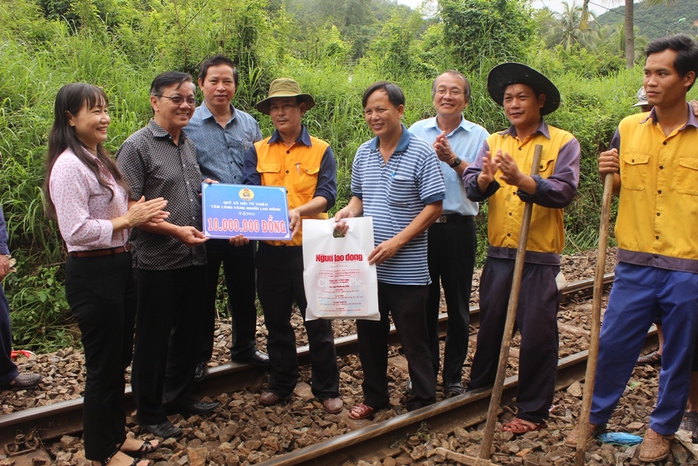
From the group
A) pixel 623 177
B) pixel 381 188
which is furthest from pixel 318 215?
pixel 623 177

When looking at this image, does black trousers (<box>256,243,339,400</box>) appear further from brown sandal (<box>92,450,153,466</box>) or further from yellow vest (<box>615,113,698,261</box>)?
yellow vest (<box>615,113,698,261</box>)

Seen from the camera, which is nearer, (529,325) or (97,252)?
(97,252)

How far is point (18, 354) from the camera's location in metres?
5.05

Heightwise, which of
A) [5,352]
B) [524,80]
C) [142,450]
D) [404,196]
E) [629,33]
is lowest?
[142,450]

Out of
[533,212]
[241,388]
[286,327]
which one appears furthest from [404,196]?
[241,388]

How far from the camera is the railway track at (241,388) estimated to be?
3.56 m

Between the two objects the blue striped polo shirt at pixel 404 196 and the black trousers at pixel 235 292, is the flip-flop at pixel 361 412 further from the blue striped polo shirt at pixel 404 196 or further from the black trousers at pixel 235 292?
the black trousers at pixel 235 292

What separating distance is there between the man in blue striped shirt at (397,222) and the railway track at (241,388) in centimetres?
19

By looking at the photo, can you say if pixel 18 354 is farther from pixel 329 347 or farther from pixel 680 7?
pixel 680 7

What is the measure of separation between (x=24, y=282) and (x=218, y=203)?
3112 millimetres

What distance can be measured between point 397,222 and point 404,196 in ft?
0.59

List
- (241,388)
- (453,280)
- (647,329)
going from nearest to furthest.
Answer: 1. (647,329)
2. (453,280)
3. (241,388)

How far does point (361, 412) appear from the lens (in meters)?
4.10

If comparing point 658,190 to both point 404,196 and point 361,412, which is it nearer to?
point 404,196
